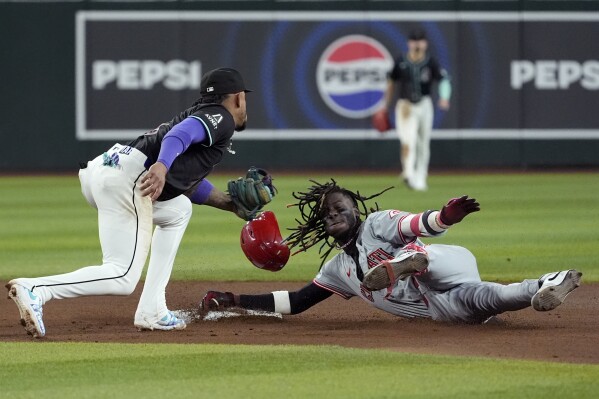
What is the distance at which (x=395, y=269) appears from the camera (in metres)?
6.18

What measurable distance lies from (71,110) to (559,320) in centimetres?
1445

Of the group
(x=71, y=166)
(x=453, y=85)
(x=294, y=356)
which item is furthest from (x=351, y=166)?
(x=294, y=356)

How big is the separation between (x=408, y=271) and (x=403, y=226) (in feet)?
1.25

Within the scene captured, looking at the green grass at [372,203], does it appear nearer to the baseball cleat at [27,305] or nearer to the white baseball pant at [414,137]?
the white baseball pant at [414,137]

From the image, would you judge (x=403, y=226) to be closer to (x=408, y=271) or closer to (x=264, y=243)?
(x=408, y=271)

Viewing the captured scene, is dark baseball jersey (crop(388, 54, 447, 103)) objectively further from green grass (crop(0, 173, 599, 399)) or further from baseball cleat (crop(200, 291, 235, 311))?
baseball cleat (crop(200, 291, 235, 311))

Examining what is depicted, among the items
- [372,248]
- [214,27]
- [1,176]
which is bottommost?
[1,176]

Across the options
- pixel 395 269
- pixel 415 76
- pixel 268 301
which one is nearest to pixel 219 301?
pixel 268 301

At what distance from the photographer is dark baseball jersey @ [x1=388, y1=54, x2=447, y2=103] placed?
690 inches

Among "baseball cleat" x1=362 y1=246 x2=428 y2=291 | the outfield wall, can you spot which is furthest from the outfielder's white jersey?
the outfield wall

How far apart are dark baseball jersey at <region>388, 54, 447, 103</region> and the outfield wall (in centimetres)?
311

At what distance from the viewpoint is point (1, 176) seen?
20.4 meters

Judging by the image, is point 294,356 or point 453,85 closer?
point 294,356

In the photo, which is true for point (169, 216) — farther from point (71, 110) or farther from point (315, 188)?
point (71, 110)
